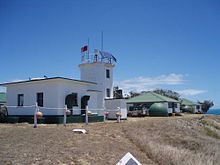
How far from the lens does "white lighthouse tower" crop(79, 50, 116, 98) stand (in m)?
31.7

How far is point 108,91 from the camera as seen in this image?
107ft

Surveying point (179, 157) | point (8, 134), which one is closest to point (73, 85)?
point (8, 134)

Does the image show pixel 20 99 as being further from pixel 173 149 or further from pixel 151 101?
pixel 151 101

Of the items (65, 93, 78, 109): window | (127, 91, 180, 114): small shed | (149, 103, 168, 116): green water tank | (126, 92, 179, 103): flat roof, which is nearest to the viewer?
(65, 93, 78, 109): window

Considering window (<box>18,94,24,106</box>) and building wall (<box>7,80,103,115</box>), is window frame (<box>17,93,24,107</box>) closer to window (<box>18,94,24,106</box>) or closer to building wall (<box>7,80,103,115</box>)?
window (<box>18,94,24,106</box>)

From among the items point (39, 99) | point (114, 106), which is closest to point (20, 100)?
point (39, 99)

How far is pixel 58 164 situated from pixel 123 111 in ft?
66.3

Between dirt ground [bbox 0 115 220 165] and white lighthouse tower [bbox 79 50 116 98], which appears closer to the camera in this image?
dirt ground [bbox 0 115 220 165]

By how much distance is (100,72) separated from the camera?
31688 millimetres

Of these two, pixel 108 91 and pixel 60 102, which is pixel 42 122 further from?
pixel 108 91

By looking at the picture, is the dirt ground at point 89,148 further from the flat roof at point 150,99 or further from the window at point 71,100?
the flat roof at point 150,99

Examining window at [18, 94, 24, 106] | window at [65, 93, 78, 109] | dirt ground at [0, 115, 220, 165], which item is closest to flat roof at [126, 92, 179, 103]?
window at [65, 93, 78, 109]

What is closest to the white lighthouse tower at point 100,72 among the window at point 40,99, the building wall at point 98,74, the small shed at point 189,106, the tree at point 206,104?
the building wall at point 98,74

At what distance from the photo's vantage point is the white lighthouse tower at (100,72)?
104 feet
